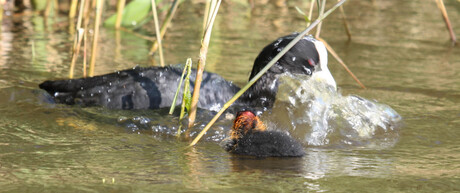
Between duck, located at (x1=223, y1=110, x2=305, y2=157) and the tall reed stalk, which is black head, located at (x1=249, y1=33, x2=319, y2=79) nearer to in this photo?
the tall reed stalk

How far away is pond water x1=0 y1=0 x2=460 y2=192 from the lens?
2.75 meters

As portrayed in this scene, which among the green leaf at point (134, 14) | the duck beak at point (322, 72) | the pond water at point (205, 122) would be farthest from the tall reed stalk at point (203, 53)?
the green leaf at point (134, 14)

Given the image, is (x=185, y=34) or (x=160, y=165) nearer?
(x=160, y=165)

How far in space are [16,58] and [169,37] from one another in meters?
1.71

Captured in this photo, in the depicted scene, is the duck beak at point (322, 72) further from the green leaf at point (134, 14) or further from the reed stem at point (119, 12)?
the reed stem at point (119, 12)

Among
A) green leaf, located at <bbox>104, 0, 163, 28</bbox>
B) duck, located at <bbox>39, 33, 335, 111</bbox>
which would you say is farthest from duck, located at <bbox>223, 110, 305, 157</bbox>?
green leaf, located at <bbox>104, 0, 163, 28</bbox>

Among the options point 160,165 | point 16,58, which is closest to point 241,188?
point 160,165

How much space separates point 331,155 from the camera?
3289 millimetres

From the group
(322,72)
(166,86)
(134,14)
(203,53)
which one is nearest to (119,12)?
Result: (134,14)

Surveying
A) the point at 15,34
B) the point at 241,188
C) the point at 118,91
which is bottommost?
the point at 241,188

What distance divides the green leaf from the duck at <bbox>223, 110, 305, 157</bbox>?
3279 millimetres

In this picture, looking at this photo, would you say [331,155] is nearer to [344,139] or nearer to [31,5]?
[344,139]

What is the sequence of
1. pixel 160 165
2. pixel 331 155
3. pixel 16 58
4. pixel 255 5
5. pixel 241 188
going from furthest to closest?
pixel 255 5, pixel 16 58, pixel 331 155, pixel 160 165, pixel 241 188

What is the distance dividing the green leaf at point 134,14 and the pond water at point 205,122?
170mm
